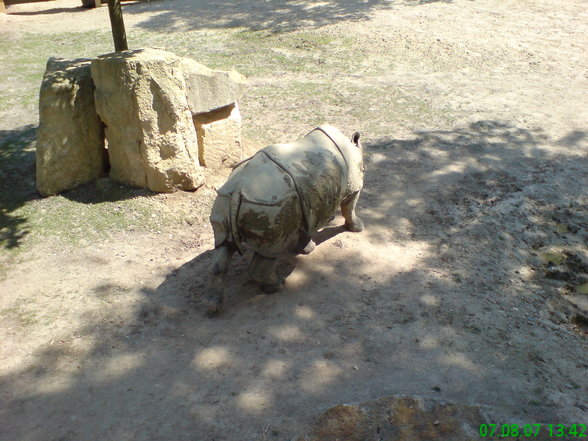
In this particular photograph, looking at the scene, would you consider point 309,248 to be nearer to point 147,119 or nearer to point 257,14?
point 147,119

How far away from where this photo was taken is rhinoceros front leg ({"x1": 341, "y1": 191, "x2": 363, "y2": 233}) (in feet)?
18.1

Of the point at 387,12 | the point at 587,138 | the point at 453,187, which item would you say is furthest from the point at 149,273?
the point at 387,12

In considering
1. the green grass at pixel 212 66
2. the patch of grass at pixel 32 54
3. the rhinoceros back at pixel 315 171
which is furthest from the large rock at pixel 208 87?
the patch of grass at pixel 32 54

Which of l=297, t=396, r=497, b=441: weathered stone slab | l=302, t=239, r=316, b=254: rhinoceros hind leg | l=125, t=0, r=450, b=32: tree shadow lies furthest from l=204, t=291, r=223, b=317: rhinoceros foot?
l=125, t=0, r=450, b=32: tree shadow

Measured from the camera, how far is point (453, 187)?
268 inches

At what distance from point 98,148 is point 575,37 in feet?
34.1

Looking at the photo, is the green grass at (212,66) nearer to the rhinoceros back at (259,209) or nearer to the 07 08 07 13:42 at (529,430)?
the rhinoceros back at (259,209)

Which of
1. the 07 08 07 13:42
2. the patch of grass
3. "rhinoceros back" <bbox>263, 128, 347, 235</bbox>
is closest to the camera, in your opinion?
the 07 08 07 13:42

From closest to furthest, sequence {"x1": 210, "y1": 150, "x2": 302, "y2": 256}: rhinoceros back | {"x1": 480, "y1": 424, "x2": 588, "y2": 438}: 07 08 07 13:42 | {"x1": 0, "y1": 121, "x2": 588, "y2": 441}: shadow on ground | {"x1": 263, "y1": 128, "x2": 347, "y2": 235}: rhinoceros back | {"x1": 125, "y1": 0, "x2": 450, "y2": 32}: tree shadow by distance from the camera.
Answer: {"x1": 480, "y1": 424, "x2": 588, "y2": 438}: 07 08 07 13:42 → {"x1": 0, "y1": 121, "x2": 588, "y2": 441}: shadow on ground → {"x1": 210, "y1": 150, "x2": 302, "y2": 256}: rhinoceros back → {"x1": 263, "y1": 128, "x2": 347, "y2": 235}: rhinoceros back → {"x1": 125, "y1": 0, "x2": 450, "y2": 32}: tree shadow

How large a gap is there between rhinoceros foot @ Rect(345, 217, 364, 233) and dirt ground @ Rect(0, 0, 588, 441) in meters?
0.09

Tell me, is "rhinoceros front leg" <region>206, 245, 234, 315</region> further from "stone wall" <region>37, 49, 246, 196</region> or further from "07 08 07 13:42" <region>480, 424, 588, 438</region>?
"07 08 07 13:42" <region>480, 424, 588, 438</region>

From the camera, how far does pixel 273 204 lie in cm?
434

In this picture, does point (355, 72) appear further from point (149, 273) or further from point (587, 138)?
point (149, 273)

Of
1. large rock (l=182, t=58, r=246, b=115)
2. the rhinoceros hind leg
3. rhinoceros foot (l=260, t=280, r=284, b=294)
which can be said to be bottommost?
rhinoceros foot (l=260, t=280, r=284, b=294)
